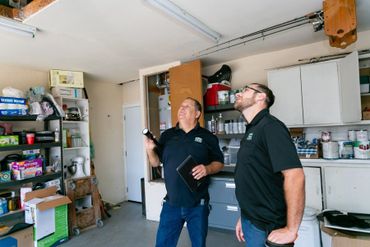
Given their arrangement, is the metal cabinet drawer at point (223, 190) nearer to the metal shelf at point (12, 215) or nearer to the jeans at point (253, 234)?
the jeans at point (253, 234)

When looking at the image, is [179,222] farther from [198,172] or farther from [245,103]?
[245,103]

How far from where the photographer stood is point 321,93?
261 cm

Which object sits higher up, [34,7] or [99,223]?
[34,7]

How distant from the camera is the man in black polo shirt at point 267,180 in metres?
1.13

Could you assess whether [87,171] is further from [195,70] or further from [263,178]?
[263,178]

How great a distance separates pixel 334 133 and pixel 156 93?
2.74 metres

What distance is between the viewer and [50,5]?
188 cm

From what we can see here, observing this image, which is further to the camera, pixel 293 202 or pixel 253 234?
pixel 253 234

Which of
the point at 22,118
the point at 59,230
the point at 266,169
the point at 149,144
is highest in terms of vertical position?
the point at 22,118

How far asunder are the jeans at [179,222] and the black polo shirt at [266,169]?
55 centimetres

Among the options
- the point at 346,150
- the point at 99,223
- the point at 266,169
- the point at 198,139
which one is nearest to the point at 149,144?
the point at 198,139

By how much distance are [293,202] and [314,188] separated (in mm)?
1789

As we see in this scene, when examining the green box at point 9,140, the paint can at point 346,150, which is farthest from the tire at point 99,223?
the paint can at point 346,150

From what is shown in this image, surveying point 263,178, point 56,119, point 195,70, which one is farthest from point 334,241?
point 56,119
